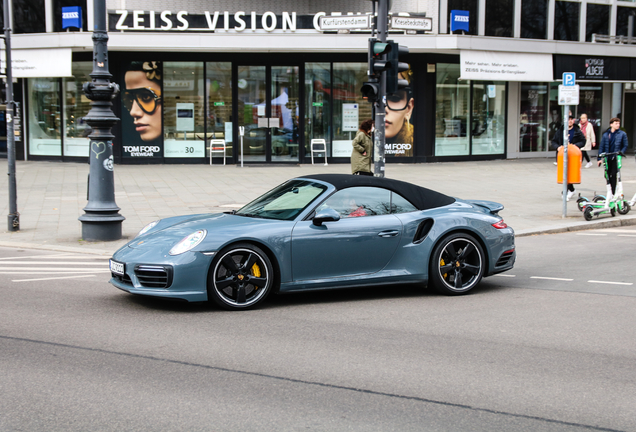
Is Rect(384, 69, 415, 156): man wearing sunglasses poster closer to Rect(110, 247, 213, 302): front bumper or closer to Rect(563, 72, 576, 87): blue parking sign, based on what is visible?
Rect(563, 72, 576, 87): blue parking sign

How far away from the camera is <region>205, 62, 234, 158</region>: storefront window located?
1009 inches

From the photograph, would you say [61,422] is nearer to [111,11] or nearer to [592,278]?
[592,278]

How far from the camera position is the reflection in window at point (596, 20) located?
28.6 metres

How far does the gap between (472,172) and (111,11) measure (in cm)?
1267

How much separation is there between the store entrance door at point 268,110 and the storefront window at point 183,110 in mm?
1442

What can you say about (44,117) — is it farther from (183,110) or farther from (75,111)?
(183,110)

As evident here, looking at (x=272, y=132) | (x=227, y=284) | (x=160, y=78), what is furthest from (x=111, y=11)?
(x=227, y=284)

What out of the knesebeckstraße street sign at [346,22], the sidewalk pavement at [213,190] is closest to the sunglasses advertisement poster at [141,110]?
the sidewalk pavement at [213,190]

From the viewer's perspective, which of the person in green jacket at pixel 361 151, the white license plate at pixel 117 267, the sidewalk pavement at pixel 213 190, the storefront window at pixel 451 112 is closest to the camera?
the white license plate at pixel 117 267

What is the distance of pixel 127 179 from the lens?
20344mm

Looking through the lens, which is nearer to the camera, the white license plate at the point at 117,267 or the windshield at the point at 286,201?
the white license plate at the point at 117,267

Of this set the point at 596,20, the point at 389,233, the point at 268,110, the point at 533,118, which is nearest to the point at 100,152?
the point at 389,233

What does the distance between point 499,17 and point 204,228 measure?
879 inches

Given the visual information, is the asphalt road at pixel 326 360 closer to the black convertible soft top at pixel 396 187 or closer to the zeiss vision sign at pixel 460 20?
the black convertible soft top at pixel 396 187
